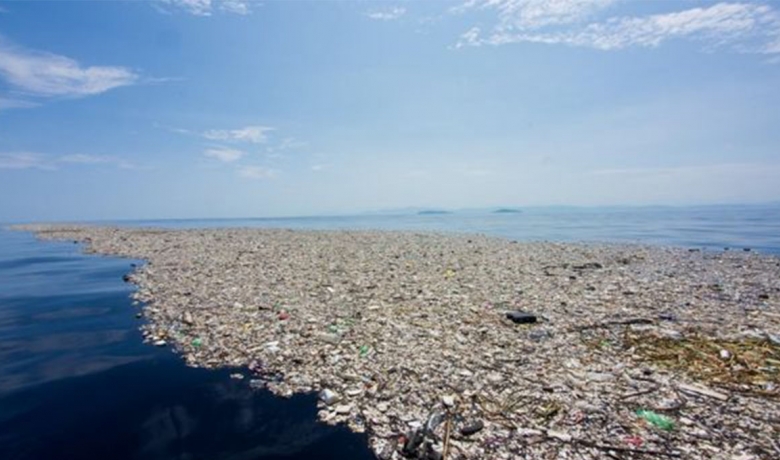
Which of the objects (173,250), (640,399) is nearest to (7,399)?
(640,399)

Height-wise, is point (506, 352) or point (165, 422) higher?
point (506, 352)

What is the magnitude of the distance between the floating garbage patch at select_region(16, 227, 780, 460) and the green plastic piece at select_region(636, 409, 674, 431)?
2 centimetres

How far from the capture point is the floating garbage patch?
509 centimetres

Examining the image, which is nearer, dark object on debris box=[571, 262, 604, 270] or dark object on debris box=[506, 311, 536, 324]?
dark object on debris box=[506, 311, 536, 324]

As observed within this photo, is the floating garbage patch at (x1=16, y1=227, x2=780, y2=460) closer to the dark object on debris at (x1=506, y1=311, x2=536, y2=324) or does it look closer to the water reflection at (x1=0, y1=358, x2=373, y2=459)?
the dark object on debris at (x1=506, y1=311, x2=536, y2=324)

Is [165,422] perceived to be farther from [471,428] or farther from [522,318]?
[522,318]

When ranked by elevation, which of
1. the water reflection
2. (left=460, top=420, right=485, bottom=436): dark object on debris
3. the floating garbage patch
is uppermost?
the floating garbage patch

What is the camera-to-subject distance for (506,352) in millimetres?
7664

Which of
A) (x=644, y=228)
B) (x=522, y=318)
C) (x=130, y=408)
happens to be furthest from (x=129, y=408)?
(x=644, y=228)

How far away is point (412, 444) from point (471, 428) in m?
0.85

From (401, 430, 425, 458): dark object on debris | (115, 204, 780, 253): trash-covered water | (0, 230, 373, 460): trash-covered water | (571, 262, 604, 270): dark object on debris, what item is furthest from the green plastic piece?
(115, 204, 780, 253): trash-covered water

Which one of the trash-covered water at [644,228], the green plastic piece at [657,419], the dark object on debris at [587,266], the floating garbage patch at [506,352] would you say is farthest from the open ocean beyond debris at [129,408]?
the trash-covered water at [644,228]

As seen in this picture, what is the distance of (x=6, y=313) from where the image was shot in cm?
1245

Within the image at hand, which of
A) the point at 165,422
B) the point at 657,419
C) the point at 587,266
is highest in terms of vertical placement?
the point at 587,266
